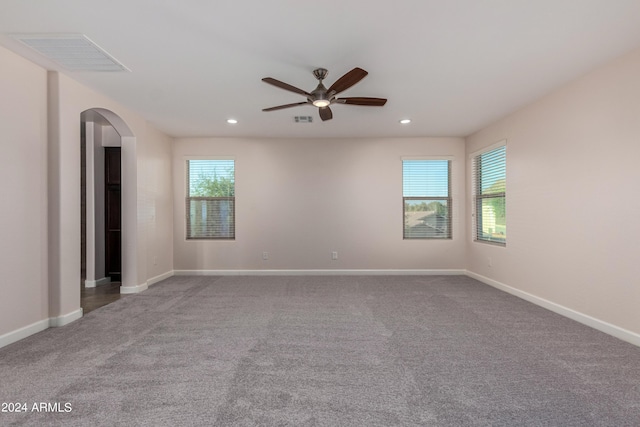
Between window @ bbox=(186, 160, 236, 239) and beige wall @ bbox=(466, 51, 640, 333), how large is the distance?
463 cm

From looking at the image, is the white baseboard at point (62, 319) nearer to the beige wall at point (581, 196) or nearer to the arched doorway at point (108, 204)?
the arched doorway at point (108, 204)

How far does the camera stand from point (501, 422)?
5.26 ft

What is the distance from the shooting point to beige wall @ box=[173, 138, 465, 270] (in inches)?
219

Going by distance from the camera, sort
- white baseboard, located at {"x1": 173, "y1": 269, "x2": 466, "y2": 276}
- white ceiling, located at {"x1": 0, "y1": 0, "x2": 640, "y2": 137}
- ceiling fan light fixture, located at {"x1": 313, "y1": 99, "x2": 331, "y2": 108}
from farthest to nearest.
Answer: white baseboard, located at {"x1": 173, "y1": 269, "x2": 466, "y2": 276} → ceiling fan light fixture, located at {"x1": 313, "y1": 99, "x2": 331, "y2": 108} → white ceiling, located at {"x1": 0, "y1": 0, "x2": 640, "y2": 137}

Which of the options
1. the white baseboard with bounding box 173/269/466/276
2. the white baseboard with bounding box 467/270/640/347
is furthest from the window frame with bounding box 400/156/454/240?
the white baseboard with bounding box 467/270/640/347

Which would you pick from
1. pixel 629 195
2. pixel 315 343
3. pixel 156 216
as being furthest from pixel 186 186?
pixel 629 195

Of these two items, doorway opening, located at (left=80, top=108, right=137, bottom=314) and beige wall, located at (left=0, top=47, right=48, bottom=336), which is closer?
beige wall, located at (left=0, top=47, right=48, bottom=336)

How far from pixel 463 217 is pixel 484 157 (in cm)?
115

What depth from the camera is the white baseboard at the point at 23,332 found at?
2541mm

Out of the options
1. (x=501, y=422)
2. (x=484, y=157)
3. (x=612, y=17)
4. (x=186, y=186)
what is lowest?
(x=501, y=422)

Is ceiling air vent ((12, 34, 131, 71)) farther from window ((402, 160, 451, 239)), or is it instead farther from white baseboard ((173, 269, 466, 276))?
window ((402, 160, 451, 239))

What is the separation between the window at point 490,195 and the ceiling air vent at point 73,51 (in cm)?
497

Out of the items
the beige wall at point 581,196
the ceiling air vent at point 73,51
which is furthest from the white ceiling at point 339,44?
the beige wall at point 581,196

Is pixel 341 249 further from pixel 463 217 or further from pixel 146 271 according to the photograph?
pixel 146 271
